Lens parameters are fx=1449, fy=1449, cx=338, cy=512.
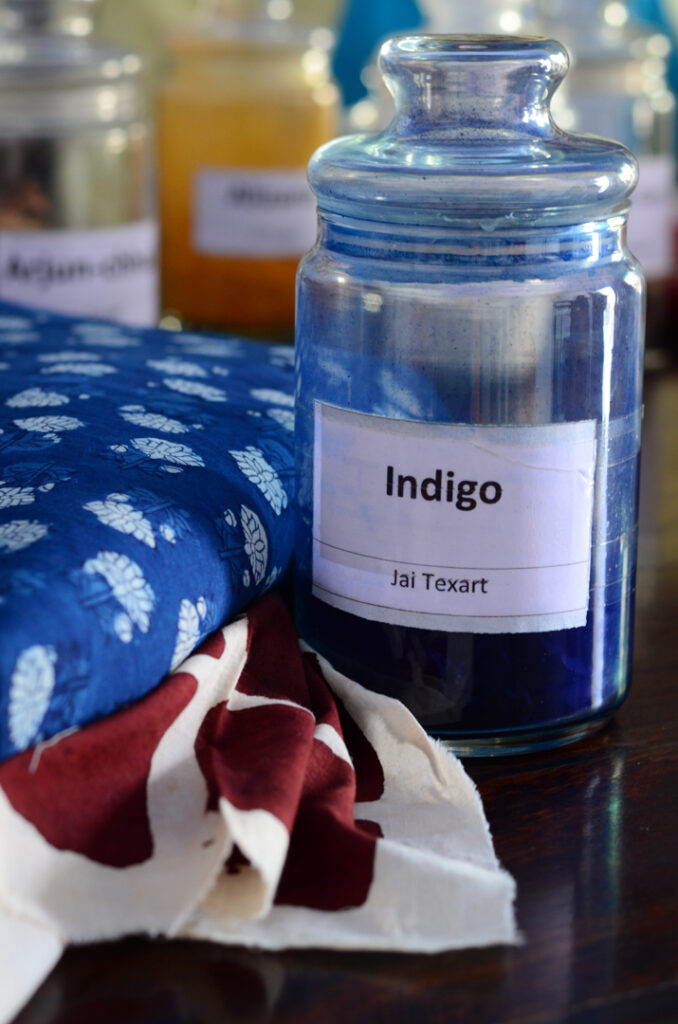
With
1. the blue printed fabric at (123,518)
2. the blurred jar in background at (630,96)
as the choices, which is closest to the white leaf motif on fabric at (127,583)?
the blue printed fabric at (123,518)

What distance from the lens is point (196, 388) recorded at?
20.1 inches

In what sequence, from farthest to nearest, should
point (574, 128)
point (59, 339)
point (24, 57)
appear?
1. point (574, 128)
2. point (24, 57)
3. point (59, 339)

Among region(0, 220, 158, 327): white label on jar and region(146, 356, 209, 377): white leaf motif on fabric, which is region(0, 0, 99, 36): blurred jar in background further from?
region(146, 356, 209, 377): white leaf motif on fabric

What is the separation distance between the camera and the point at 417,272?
0.37 m

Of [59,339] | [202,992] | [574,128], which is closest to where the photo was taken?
[202,992]

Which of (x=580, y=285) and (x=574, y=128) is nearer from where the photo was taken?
(x=580, y=285)

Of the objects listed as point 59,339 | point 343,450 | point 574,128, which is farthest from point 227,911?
point 574,128

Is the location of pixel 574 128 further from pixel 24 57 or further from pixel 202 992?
pixel 202 992

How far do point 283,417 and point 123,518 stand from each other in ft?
0.41

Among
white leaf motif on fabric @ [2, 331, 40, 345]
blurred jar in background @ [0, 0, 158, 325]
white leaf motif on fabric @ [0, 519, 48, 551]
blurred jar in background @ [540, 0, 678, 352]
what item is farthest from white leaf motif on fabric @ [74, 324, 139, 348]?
blurred jar in background @ [540, 0, 678, 352]

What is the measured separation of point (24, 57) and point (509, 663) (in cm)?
49

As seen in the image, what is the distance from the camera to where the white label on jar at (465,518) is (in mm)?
366

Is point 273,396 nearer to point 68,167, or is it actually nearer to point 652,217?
point 68,167

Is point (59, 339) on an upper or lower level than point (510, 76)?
lower
